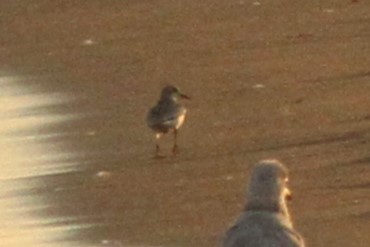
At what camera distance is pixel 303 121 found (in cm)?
1766

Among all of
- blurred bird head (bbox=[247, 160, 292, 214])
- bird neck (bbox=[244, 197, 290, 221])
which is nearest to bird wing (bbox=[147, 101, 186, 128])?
blurred bird head (bbox=[247, 160, 292, 214])

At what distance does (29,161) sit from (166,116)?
132 centimetres

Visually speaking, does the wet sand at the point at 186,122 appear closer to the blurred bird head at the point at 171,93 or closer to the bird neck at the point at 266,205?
the blurred bird head at the point at 171,93

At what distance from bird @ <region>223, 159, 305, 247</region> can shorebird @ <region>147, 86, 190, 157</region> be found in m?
5.40

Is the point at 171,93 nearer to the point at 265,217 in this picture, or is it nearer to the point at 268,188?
the point at 268,188

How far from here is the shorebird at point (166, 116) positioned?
1730cm

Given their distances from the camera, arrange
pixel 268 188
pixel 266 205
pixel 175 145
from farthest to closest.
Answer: pixel 175 145 < pixel 268 188 < pixel 266 205

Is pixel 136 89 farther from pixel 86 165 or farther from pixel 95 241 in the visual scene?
pixel 95 241

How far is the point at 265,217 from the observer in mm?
10898

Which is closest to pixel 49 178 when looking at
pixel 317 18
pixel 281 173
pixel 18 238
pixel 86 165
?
pixel 86 165

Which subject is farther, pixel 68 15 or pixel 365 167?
pixel 68 15

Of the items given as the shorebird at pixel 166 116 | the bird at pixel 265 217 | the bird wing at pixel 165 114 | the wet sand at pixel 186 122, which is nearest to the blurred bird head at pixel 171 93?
the shorebird at pixel 166 116

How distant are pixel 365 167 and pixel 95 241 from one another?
2.40 m

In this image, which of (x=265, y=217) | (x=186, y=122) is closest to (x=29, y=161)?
(x=186, y=122)
